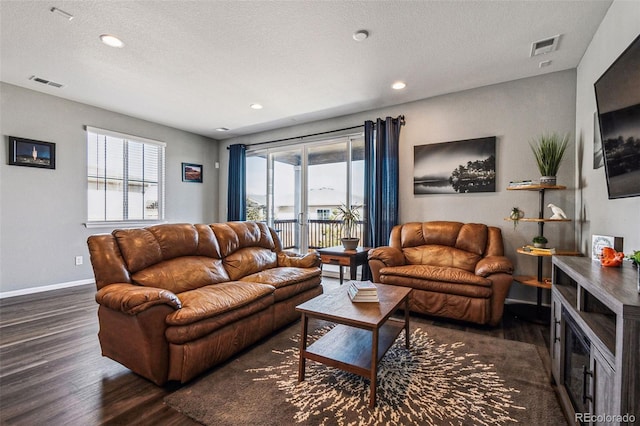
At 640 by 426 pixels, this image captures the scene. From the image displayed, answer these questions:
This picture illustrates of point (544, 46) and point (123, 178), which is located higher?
point (544, 46)

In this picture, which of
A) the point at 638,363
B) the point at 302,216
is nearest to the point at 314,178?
the point at 302,216

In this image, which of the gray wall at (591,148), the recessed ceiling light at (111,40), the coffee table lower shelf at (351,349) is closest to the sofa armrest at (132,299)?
the coffee table lower shelf at (351,349)

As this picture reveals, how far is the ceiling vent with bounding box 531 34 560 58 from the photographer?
269cm

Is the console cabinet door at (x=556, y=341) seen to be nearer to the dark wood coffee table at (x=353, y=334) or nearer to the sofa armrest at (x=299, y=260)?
the dark wood coffee table at (x=353, y=334)

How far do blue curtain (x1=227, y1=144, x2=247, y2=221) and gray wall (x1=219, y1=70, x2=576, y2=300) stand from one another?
3283 millimetres

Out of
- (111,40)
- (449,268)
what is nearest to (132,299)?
(111,40)

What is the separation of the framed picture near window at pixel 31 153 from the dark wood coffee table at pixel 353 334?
4.43 meters

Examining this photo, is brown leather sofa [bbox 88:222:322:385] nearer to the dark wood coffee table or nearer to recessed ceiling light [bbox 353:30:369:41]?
the dark wood coffee table

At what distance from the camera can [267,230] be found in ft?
12.3

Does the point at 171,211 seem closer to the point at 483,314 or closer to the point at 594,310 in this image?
the point at 483,314

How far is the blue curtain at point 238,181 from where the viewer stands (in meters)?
6.10

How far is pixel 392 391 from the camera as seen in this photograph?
72.4 inches

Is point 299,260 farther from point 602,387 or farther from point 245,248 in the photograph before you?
point 602,387

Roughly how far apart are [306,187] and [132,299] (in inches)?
152
